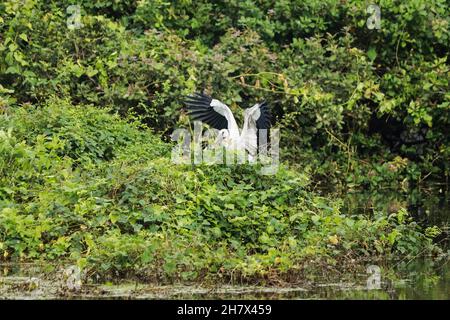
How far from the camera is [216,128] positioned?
11242mm

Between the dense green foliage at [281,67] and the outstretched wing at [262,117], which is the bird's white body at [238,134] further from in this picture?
the dense green foliage at [281,67]

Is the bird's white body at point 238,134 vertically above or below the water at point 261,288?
above

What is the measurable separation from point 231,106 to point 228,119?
7.19ft

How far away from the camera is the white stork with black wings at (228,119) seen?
10805 mm

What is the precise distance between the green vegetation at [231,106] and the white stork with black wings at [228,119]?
1.76ft

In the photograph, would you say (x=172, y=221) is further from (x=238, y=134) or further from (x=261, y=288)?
(x=238, y=134)

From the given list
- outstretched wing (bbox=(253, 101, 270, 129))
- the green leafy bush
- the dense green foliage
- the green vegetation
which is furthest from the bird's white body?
the dense green foliage

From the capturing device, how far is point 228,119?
35.9ft

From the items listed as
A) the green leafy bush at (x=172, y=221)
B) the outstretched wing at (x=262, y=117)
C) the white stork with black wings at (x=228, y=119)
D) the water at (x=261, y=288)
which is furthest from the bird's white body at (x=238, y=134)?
the water at (x=261, y=288)

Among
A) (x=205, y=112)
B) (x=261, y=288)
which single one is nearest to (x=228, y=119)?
(x=205, y=112)

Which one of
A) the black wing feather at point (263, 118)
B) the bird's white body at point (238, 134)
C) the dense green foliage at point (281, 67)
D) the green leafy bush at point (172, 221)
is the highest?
the dense green foliage at point (281, 67)

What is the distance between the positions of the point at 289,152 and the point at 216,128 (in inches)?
89.8
